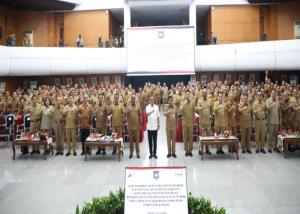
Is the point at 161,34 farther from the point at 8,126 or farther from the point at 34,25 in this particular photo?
the point at 34,25

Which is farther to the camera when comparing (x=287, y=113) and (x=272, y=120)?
(x=287, y=113)

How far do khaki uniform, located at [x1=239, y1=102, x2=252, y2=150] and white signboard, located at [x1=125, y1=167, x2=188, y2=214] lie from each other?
762 centimetres

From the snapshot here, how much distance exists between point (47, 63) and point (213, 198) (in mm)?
17963

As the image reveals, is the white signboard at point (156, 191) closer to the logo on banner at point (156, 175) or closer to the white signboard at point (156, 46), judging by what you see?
the logo on banner at point (156, 175)

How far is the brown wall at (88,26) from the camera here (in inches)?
1017

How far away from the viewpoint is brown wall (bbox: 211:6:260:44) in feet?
82.6

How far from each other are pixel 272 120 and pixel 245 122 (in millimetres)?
1027

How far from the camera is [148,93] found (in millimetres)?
19609

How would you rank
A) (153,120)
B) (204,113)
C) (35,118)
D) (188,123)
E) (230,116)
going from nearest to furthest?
(153,120) < (188,123) < (204,113) < (230,116) < (35,118)

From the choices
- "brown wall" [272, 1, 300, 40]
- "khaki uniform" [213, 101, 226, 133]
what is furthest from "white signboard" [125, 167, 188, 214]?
"brown wall" [272, 1, 300, 40]

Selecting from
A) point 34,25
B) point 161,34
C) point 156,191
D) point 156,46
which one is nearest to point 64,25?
point 34,25

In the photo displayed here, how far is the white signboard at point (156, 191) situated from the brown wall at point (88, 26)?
77.1ft

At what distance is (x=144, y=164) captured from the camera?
31.4 ft

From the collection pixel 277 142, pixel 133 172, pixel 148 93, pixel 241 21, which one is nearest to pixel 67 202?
Answer: pixel 133 172
